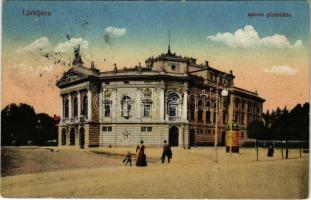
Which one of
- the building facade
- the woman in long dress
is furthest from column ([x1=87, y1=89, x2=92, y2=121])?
the woman in long dress

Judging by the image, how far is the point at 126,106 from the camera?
9.43m

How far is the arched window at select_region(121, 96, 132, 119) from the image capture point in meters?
9.41

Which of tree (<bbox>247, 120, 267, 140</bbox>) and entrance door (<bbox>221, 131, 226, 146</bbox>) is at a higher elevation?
tree (<bbox>247, 120, 267, 140</bbox>)

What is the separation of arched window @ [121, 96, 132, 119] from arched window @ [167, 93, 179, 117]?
0.66m

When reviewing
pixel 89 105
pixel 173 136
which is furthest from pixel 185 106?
pixel 89 105

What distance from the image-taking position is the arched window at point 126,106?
9414 millimetres

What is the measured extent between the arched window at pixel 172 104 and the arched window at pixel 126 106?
66cm

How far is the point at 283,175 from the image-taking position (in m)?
8.93

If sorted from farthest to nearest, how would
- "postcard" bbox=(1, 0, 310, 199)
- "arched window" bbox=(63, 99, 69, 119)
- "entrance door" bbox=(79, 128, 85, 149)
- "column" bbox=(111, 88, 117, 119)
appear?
"entrance door" bbox=(79, 128, 85, 149)
"arched window" bbox=(63, 99, 69, 119)
"column" bbox=(111, 88, 117, 119)
"postcard" bbox=(1, 0, 310, 199)

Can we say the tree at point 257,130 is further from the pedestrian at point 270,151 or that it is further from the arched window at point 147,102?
the arched window at point 147,102

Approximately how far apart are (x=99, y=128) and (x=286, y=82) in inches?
128

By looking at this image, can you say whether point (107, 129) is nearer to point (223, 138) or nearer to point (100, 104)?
point (100, 104)

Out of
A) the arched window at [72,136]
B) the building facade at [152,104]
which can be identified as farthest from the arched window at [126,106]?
the arched window at [72,136]

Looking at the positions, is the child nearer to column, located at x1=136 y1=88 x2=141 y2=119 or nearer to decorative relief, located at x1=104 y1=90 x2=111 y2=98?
column, located at x1=136 y1=88 x2=141 y2=119
